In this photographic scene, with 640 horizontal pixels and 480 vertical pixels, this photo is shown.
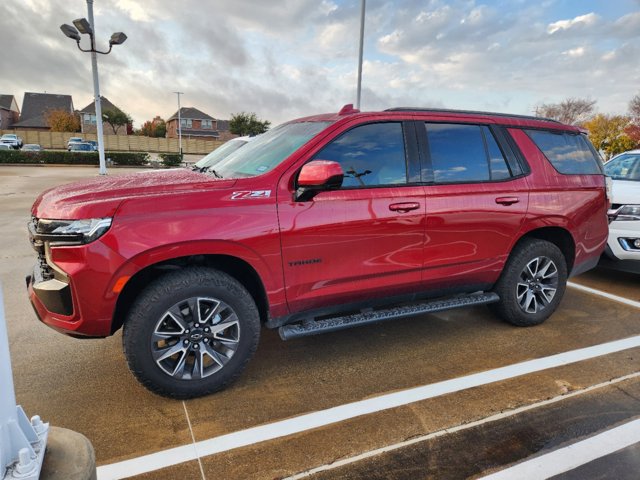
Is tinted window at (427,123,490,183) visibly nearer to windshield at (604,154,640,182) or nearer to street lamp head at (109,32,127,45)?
windshield at (604,154,640,182)

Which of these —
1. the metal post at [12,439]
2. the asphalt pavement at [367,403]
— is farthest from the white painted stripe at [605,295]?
the metal post at [12,439]

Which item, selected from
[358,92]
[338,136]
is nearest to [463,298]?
[338,136]

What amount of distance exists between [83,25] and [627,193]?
53.8ft

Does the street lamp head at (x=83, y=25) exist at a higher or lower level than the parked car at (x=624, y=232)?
higher

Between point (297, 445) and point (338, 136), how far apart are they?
2.09m

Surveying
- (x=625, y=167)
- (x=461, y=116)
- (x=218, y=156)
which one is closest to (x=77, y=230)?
(x=461, y=116)

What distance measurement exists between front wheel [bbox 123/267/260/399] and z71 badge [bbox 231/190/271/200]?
519 mm

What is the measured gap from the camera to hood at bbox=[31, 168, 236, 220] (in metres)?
2.54

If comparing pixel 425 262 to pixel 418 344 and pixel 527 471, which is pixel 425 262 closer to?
pixel 418 344

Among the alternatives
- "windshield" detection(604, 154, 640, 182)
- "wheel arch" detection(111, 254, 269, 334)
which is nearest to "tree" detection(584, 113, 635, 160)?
"windshield" detection(604, 154, 640, 182)

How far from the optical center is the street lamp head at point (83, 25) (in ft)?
46.9

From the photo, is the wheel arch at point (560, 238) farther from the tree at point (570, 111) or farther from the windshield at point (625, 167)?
the tree at point (570, 111)

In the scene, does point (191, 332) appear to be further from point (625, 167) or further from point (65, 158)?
point (65, 158)

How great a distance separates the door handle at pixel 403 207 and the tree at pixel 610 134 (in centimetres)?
3761
